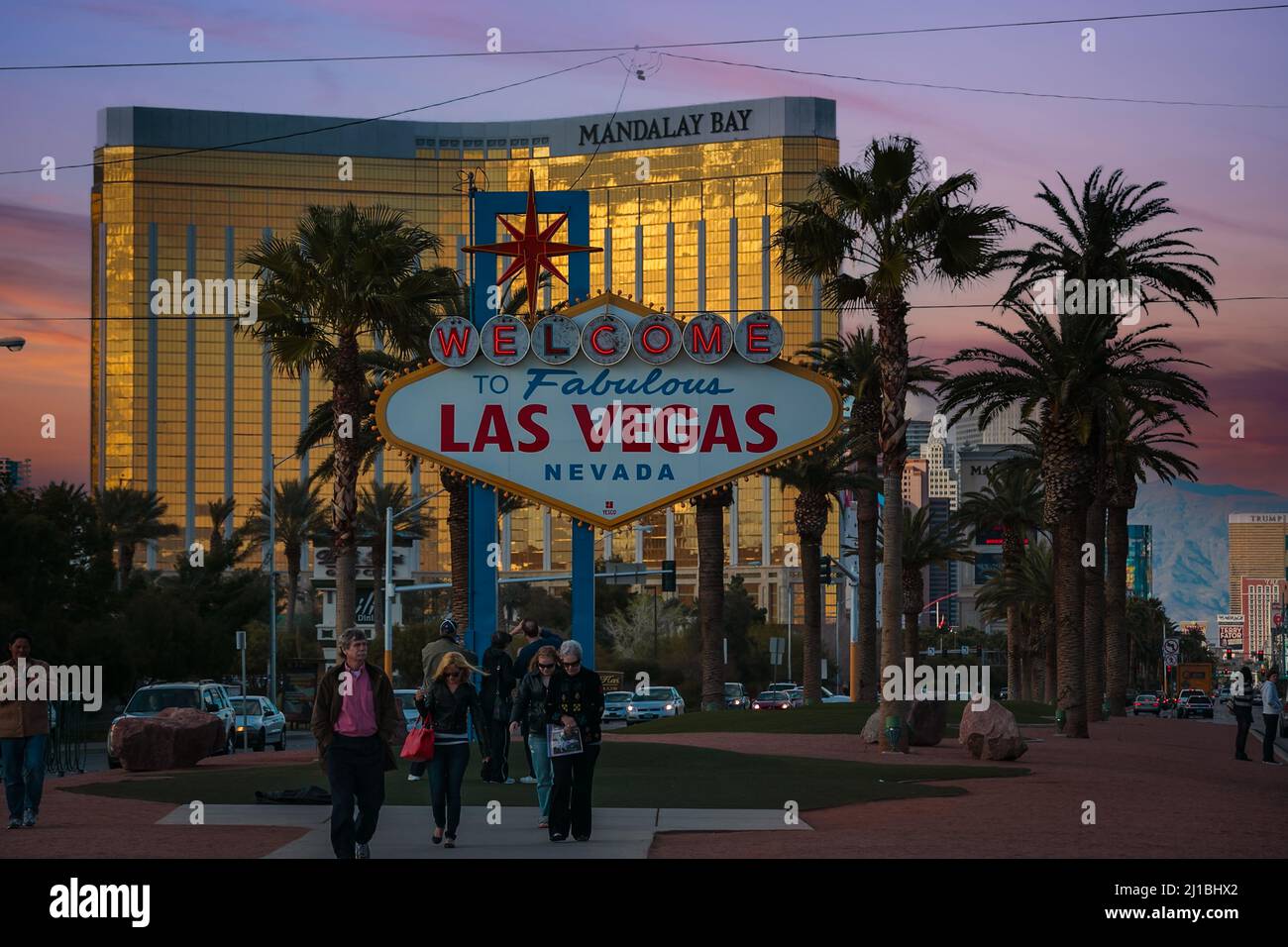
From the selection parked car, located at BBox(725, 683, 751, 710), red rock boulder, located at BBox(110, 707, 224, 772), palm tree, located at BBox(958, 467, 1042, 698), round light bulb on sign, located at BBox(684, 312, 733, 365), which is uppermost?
round light bulb on sign, located at BBox(684, 312, 733, 365)

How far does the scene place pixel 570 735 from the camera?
50.5ft

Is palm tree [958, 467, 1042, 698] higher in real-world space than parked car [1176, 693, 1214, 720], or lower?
higher

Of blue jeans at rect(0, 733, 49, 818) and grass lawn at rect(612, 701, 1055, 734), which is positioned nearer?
blue jeans at rect(0, 733, 49, 818)

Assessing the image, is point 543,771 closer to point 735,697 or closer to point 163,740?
point 163,740

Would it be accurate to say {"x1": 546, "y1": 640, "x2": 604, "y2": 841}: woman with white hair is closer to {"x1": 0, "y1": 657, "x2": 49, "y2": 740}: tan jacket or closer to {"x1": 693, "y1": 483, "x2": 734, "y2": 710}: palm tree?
{"x1": 0, "y1": 657, "x2": 49, "y2": 740}: tan jacket

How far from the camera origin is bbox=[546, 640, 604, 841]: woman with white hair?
15453 millimetres

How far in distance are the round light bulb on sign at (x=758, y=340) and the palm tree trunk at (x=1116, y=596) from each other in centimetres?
2751

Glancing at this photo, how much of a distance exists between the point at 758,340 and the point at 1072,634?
14.3 m

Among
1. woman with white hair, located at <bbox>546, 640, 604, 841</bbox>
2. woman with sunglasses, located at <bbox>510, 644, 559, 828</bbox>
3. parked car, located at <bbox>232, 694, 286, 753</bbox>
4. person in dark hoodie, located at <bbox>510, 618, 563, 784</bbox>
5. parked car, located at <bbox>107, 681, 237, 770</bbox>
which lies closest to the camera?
woman with white hair, located at <bbox>546, 640, 604, 841</bbox>

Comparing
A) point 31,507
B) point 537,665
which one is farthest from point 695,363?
point 31,507

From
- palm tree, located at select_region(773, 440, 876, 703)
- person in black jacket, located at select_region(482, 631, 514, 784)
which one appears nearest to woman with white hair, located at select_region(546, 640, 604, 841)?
person in black jacket, located at select_region(482, 631, 514, 784)

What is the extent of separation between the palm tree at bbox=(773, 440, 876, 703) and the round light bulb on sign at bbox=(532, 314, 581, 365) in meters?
27.4
